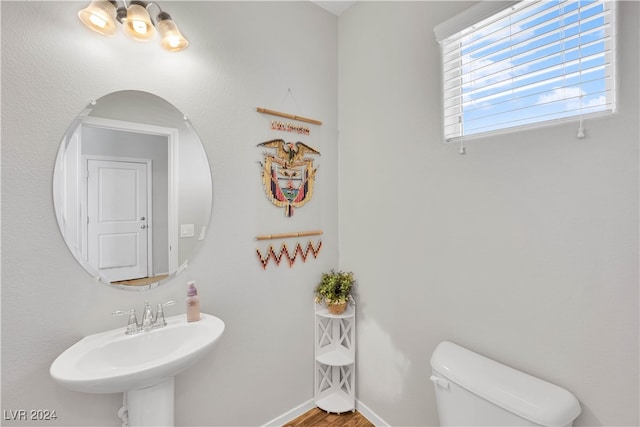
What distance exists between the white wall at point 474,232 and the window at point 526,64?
61 millimetres

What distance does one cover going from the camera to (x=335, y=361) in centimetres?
189

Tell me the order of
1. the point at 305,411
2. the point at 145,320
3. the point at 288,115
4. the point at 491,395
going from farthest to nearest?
the point at 305,411, the point at 288,115, the point at 145,320, the point at 491,395

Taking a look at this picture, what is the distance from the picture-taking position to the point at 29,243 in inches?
43.5

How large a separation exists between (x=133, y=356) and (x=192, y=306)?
0.93 feet

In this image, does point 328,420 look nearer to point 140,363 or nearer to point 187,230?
point 140,363

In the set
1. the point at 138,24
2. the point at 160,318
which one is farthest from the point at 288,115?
the point at 160,318

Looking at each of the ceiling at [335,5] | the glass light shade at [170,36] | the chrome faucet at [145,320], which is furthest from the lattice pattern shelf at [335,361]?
the ceiling at [335,5]

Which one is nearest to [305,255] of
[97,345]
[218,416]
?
[218,416]

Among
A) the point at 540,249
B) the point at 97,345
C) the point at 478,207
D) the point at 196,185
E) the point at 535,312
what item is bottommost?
the point at 97,345

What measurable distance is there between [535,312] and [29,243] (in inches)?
76.7

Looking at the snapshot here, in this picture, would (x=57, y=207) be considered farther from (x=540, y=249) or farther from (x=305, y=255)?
(x=540, y=249)

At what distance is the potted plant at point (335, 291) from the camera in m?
1.86

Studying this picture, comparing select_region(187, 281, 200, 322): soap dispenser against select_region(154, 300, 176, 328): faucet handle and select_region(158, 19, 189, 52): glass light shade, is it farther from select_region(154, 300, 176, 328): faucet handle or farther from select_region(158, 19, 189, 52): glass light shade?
select_region(158, 19, 189, 52): glass light shade

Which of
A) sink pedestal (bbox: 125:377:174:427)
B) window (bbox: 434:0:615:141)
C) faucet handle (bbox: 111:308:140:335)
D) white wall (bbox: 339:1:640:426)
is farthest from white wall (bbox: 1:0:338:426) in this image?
window (bbox: 434:0:615:141)
